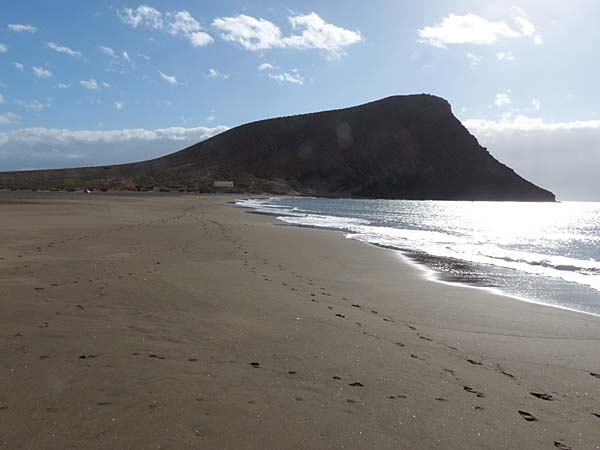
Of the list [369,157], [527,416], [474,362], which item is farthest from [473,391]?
[369,157]

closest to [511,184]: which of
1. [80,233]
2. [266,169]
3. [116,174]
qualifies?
[266,169]

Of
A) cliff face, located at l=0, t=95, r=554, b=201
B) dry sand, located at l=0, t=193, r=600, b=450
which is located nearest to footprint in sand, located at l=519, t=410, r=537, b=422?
dry sand, located at l=0, t=193, r=600, b=450

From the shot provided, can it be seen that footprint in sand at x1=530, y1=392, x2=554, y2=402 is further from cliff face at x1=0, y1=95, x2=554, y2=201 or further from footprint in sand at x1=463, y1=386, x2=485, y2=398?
cliff face at x1=0, y1=95, x2=554, y2=201

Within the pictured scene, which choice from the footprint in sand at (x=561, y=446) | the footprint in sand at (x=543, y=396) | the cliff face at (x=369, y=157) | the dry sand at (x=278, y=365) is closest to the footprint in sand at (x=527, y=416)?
the dry sand at (x=278, y=365)

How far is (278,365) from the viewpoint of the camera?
506 cm

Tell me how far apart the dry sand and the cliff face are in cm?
14638

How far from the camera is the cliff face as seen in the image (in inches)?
6516

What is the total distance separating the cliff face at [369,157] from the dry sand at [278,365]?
146 metres

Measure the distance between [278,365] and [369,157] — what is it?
171 meters

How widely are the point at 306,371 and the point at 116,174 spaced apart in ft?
488

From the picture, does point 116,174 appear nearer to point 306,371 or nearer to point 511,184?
point 511,184

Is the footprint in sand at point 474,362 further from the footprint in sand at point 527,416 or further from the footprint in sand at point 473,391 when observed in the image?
the footprint in sand at point 527,416

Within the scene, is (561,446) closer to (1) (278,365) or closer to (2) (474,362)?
(2) (474,362)

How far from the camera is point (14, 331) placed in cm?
564
